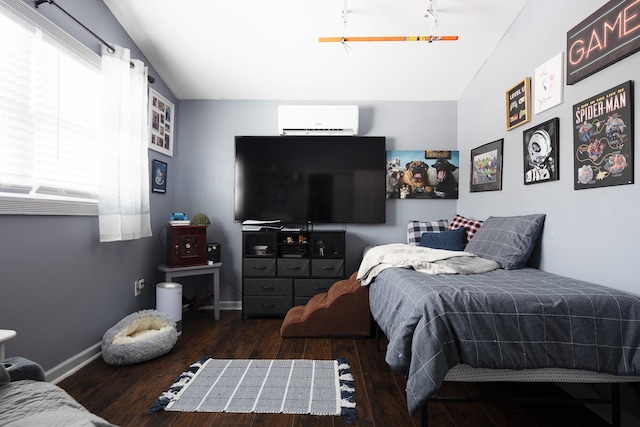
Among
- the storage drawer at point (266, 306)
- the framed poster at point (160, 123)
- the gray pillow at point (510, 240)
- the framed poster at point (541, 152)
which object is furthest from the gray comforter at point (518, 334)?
the framed poster at point (160, 123)

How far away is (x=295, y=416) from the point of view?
161cm

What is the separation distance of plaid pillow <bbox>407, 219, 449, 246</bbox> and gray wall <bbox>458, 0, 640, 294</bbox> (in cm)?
38

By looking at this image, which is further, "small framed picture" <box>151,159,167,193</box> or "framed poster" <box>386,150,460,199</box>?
"framed poster" <box>386,150,460,199</box>

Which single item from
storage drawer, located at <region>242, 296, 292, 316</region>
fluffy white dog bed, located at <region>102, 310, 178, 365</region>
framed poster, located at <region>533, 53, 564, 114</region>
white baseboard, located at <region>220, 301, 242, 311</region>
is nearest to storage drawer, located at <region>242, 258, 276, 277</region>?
storage drawer, located at <region>242, 296, 292, 316</region>

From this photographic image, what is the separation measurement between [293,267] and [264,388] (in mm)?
1418

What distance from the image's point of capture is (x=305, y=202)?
345 centimetres

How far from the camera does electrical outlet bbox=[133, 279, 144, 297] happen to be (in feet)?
9.09

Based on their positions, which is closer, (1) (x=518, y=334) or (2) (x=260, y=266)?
(1) (x=518, y=334)

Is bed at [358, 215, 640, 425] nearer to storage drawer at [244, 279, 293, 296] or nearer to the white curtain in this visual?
A: storage drawer at [244, 279, 293, 296]

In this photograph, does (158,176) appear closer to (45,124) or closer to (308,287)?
(45,124)

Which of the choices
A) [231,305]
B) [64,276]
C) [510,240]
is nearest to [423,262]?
[510,240]

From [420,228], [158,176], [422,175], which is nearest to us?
[158,176]

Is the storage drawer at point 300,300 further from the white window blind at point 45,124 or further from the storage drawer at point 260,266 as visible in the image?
the white window blind at point 45,124

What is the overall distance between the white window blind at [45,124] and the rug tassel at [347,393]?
1936 millimetres
